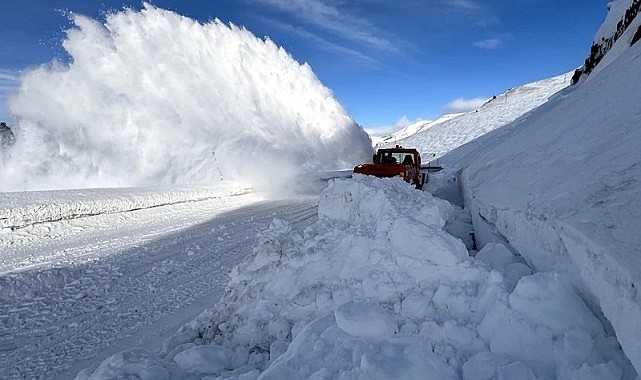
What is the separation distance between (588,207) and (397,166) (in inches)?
323

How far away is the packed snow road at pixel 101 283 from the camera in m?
3.53

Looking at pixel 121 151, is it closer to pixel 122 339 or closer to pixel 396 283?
pixel 122 339

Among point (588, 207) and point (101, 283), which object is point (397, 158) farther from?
point (588, 207)

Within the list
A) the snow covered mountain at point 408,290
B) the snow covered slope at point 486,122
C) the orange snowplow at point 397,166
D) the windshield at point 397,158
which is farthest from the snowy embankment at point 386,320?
the snow covered slope at point 486,122

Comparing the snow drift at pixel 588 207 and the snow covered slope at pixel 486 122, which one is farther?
the snow covered slope at pixel 486 122

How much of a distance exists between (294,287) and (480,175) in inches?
179

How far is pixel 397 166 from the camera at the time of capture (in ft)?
34.9

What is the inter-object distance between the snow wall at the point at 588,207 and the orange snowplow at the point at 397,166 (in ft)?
16.2

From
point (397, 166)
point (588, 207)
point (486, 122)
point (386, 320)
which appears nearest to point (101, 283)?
point (386, 320)

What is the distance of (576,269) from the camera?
2301 millimetres

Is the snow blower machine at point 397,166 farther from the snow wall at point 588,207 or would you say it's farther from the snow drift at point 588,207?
the snow wall at point 588,207

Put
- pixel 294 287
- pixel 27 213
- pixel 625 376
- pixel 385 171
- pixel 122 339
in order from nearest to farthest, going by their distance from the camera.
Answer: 1. pixel 625 376
2. pixel 294 287
3. pixel 122 339
4. pixel 27 213
5. pixel 385 171

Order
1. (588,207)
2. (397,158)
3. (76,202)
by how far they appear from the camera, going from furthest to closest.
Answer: (397,158) → (76,202) → (588,207)

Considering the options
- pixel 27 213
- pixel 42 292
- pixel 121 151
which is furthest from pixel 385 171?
pixel 121 151
